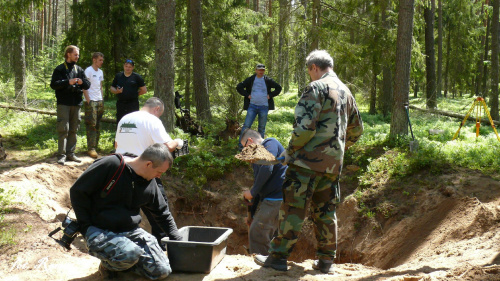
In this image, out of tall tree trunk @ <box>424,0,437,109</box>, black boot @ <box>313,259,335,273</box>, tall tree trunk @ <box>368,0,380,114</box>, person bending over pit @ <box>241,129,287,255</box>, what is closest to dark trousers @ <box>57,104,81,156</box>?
person bending over pit @ <box>241,129,287,255</box>

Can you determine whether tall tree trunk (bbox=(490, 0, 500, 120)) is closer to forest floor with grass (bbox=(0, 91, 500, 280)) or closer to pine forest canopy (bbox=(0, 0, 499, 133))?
pine forest canopy (bbox=(0, 0, 499, 133))

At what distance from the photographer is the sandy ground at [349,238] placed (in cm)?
455

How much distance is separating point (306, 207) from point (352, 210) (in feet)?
11.4

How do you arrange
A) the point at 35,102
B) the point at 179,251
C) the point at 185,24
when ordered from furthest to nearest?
the point at 185,24
the point at 35,102
the point at 179,251

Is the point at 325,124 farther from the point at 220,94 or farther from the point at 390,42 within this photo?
the point at 220,94

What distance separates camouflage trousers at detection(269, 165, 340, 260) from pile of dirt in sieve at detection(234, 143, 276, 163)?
282 mm

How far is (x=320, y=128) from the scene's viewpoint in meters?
4.32

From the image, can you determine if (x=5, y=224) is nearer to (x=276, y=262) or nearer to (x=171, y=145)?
(x=171, y=145)

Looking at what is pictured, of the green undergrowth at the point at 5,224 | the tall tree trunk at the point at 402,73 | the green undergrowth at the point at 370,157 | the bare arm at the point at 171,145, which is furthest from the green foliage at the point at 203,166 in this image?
the tall tree trunk at the point at 402,73

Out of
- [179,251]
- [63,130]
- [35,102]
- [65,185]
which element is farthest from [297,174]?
[35,102]

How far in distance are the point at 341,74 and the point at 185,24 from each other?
6.54 meters

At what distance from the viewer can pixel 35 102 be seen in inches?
529

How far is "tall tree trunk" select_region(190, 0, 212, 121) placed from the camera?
39.8 ft

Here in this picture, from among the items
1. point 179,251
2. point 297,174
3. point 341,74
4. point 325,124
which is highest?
point 341,74
